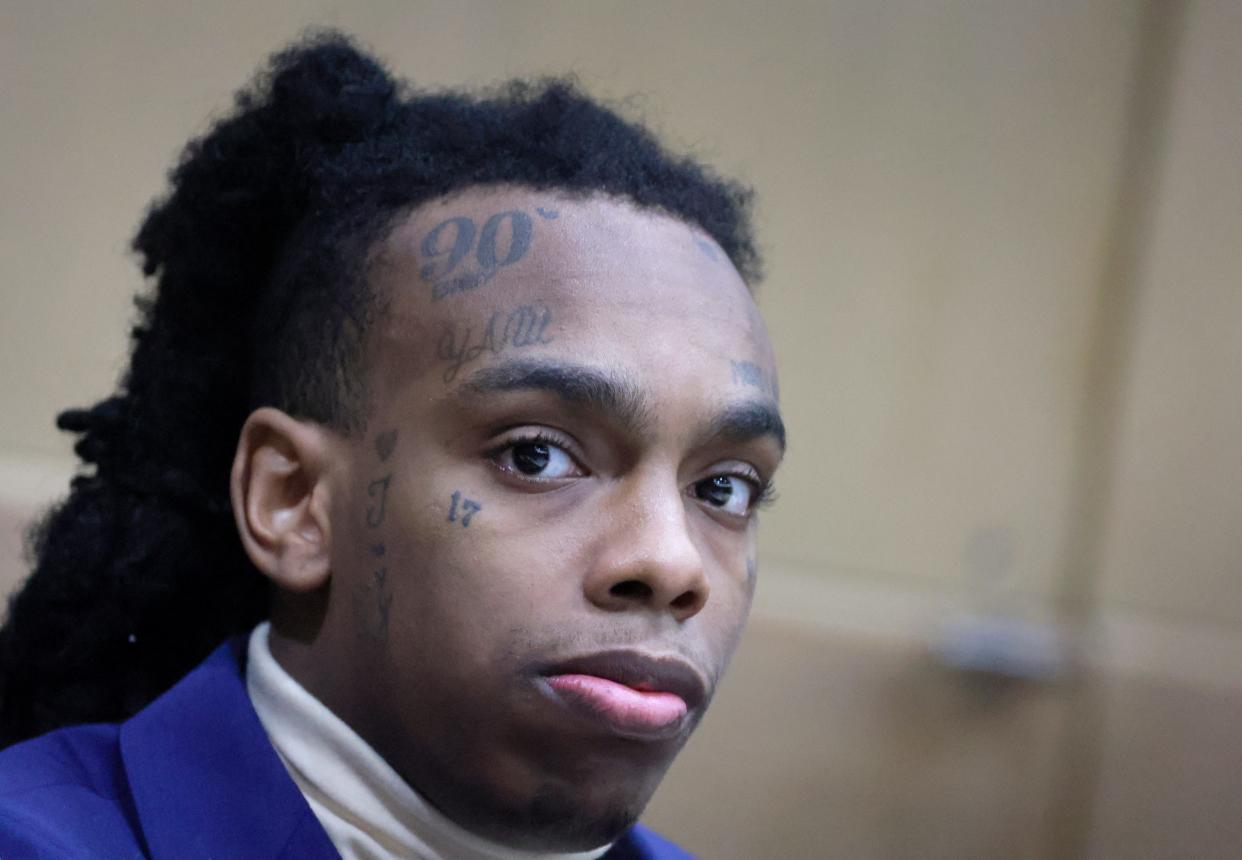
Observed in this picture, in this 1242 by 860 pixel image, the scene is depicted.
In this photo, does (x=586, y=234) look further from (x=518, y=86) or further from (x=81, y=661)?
(x=81, y=661)

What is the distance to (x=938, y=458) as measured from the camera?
7.94 ft

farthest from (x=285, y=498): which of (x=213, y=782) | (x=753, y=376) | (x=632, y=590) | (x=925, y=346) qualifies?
(x=925, y=346)

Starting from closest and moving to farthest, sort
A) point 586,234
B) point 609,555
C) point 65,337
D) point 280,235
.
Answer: point 609,555 → point 586,234 → point 280,235 → point 65,337

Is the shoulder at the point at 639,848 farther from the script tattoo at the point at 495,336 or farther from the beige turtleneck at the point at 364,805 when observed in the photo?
the script tattoo at the point at 495,336

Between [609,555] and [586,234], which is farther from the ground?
[586,234]

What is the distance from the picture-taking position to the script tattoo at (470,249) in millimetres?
1290

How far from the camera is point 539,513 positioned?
1210 mm

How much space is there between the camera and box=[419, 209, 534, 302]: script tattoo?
1.29 metres

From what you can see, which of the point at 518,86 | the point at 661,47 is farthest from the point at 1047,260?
the point at 518,86

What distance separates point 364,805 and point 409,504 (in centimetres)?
29

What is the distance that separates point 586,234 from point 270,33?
1.29m

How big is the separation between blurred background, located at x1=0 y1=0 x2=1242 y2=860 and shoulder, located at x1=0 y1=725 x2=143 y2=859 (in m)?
0.95

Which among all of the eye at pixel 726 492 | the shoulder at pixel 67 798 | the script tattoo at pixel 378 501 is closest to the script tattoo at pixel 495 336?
the script tattoo at pixel 378 501

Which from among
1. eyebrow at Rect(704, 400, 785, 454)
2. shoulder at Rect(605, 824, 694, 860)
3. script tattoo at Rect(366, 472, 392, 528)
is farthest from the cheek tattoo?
shoulder at Rect(605, 824, 694, 860)
